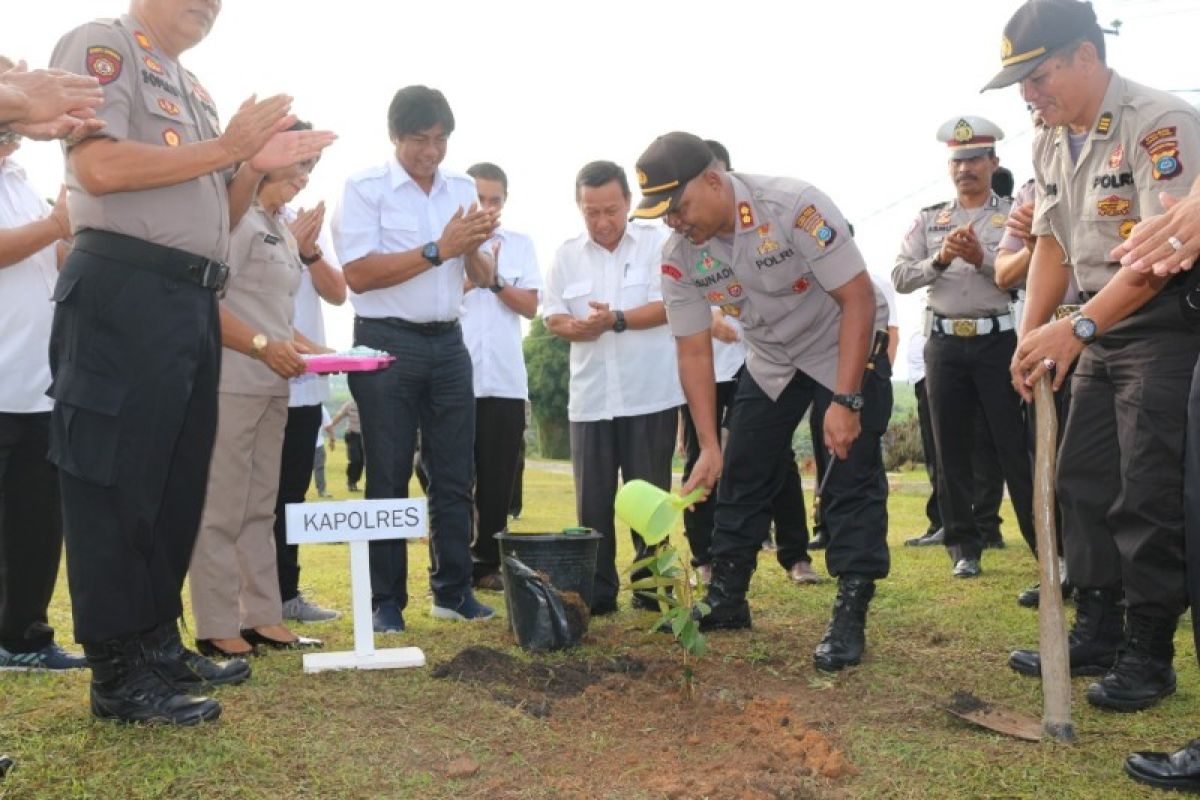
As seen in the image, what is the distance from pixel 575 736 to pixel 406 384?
7.05 ft

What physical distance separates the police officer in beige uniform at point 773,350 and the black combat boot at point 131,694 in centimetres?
215

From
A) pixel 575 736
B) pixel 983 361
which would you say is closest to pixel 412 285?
pixel 575 736

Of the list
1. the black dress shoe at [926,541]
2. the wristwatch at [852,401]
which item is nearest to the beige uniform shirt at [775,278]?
the wristwatch at [852,401]

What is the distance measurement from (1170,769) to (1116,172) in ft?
6.39

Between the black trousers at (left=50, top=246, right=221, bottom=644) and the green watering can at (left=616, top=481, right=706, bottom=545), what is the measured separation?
58.7 inches

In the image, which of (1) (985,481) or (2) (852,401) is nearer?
(2) (852,401)

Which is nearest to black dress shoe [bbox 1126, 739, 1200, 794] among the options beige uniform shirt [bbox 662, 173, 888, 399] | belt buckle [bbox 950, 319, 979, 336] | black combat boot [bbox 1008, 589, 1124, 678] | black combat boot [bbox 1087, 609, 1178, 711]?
black combat boot [bbox 1087, 609, 1178, 711]

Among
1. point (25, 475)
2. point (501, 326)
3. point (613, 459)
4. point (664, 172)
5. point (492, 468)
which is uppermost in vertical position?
point (664, 172)

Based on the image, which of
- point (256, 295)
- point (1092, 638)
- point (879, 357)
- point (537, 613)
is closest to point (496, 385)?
point (256, 295)

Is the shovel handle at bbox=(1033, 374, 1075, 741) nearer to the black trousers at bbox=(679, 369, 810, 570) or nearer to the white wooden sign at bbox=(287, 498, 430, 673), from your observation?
the white wooden sign at bbox=(287, 498, 430, 673)

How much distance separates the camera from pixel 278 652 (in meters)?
4.39

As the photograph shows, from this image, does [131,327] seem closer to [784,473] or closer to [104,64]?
[104,64]

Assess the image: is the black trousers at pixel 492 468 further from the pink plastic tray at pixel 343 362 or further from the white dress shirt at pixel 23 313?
the white dress shirt at pixel 23 313

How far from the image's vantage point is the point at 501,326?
6266 mm
